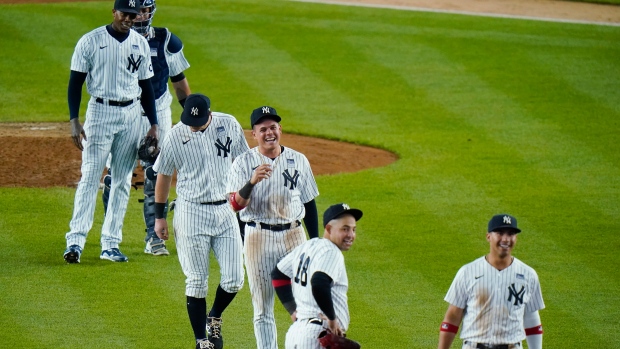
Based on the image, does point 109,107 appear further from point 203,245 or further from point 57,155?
Result: point 57,155

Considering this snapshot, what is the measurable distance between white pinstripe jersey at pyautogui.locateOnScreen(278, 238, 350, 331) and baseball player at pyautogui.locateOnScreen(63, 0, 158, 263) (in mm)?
3558

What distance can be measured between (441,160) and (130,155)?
17.7ft

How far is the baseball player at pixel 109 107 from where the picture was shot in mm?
9953

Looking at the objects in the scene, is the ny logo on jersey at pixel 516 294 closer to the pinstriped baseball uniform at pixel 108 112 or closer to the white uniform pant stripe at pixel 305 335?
the white uniform pant stripe at pixel 305 335

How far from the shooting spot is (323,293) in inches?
260

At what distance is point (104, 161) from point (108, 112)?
444mm

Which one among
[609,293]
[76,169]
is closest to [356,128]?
[76,169]

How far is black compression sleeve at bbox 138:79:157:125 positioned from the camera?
Answer: 10.2 m

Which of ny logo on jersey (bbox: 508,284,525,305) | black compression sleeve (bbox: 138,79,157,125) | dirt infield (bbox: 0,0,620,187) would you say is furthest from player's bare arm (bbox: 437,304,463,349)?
dirt infield (bbox: 0,0,620,187)

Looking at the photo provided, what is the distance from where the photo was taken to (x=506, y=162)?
14.6 metres

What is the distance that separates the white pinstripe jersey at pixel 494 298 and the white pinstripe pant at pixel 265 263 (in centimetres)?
143

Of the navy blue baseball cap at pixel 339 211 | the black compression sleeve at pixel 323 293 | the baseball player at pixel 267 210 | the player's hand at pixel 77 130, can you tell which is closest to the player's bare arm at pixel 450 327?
the black compression sleeve at pixel 323 293

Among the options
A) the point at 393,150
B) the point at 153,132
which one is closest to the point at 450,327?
the point at 153,132

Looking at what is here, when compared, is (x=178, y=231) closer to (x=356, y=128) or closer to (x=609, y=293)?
(x=609, y=293)
